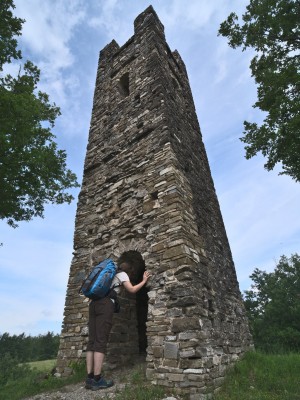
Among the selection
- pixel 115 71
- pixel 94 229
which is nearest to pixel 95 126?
pixel 115 71

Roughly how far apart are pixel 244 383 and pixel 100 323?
2404 mm

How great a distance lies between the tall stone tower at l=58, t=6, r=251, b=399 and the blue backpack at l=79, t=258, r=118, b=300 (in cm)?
79

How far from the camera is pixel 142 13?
988cm

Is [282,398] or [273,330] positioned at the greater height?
[273,330]

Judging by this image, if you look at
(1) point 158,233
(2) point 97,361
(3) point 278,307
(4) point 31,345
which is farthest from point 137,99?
(4) point 31,345

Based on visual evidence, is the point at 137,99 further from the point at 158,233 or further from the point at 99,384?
the point at 99,384

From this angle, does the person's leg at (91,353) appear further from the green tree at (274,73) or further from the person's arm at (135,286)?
the green tree at (274,73)

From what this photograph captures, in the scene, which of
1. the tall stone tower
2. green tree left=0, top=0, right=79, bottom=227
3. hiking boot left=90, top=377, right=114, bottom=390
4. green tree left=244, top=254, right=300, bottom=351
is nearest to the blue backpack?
the tall stone tower

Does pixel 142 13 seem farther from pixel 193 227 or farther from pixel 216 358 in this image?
pixel 216 358

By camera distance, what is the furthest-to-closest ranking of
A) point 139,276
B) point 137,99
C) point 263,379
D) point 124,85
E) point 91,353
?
point 124,85 → point 137,99 → point 139,276 → point 263,379 → point 91,353

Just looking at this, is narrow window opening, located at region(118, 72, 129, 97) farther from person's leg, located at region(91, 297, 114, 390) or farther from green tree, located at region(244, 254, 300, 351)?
green tree, located at region(244, 254, 300, 351)

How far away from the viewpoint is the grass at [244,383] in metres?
3.69

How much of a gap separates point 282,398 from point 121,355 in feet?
9.63

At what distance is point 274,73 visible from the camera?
26.9 ft
